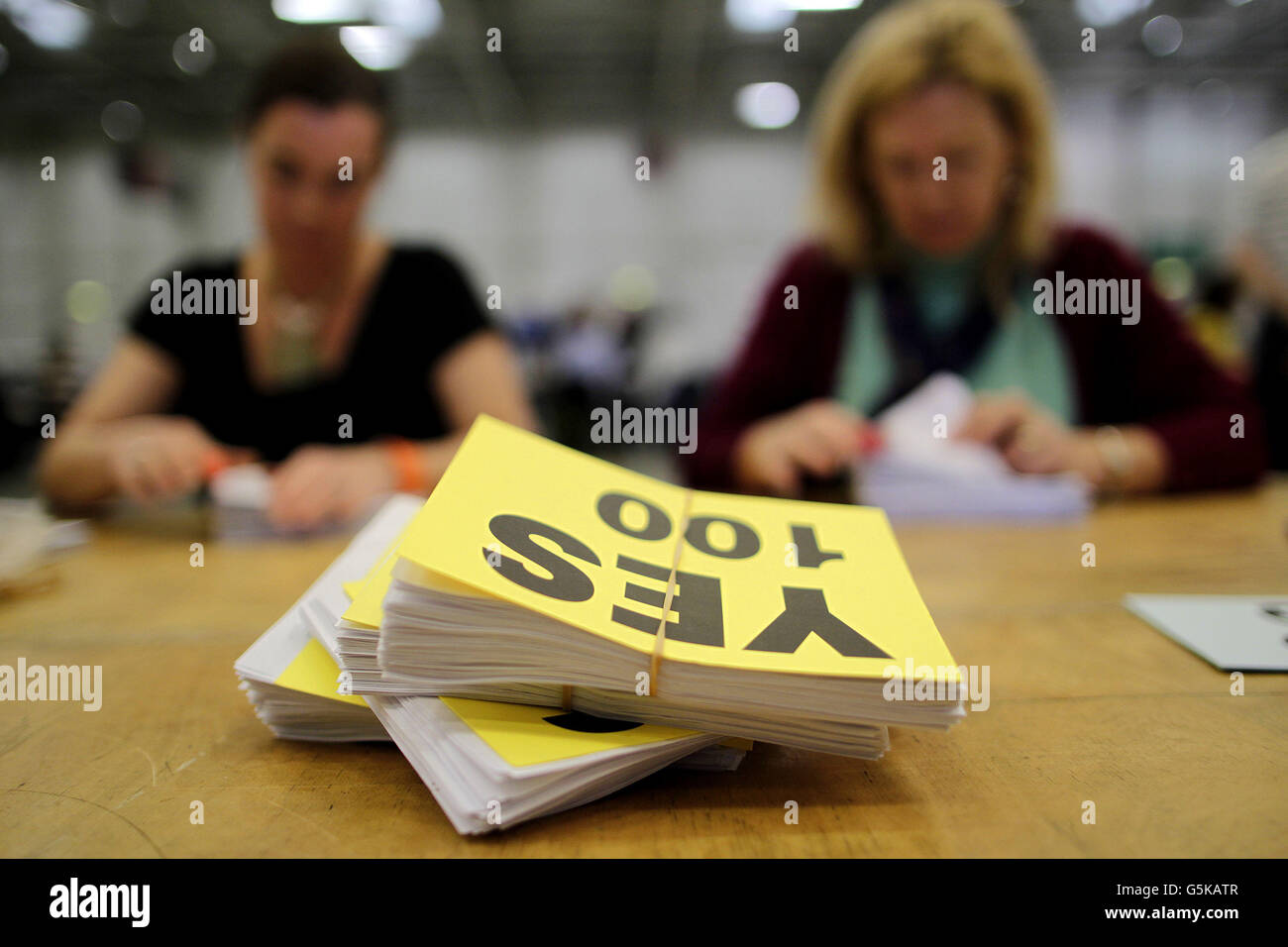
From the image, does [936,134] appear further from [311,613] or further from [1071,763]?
[311,613]

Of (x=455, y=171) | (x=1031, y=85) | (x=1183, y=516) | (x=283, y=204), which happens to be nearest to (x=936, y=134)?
(x=1031, y=85)

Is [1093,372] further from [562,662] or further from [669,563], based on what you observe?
[562,662]

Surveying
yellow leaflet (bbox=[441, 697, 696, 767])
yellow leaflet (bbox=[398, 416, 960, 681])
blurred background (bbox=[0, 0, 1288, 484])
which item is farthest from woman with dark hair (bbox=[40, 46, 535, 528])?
blurred background (bbox=[0, 0, 1288, 484])

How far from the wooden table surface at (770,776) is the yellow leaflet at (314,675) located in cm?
5

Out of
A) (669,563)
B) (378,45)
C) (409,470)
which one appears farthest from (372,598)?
(378,45)

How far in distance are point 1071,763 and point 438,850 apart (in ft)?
1.20

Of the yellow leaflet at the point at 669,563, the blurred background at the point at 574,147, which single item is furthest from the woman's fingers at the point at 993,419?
the blurred background at the point at 574,147

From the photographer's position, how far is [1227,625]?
69 centimetres

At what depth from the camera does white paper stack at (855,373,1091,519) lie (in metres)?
1.21

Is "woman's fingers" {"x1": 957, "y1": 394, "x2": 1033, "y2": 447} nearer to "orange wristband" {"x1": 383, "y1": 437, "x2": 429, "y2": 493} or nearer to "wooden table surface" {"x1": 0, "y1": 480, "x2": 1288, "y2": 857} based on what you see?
"wooden table surface" {"x1": 0, "y1": 480, "x2": 1288, "y2": 857}

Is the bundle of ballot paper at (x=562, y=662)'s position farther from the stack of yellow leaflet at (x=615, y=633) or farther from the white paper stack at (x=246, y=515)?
the white paper stack at (x=246, y=515)

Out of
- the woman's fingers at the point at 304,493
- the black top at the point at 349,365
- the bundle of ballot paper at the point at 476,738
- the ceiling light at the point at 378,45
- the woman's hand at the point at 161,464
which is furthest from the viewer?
the ceiling light at the point at 378,45

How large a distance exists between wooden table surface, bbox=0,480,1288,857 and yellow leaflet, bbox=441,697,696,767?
4cm

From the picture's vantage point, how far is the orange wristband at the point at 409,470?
1340 mm
